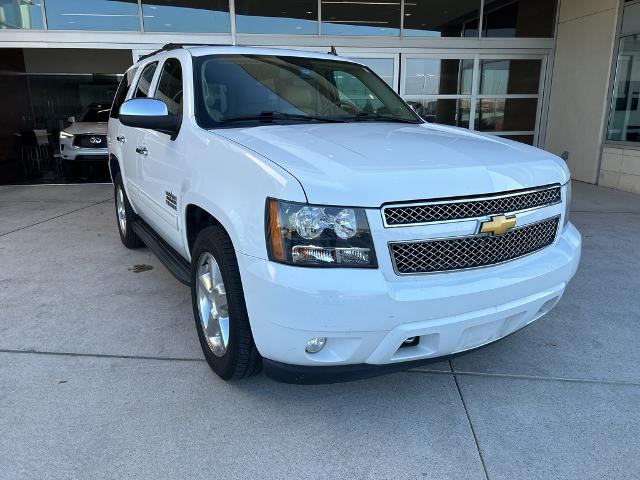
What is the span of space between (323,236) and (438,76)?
950 cm

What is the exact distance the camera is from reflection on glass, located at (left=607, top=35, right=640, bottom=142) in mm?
8719

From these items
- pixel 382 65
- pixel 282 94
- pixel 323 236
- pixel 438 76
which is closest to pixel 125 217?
pixel 282 94

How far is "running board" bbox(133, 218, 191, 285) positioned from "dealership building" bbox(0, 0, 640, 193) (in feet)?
21.6

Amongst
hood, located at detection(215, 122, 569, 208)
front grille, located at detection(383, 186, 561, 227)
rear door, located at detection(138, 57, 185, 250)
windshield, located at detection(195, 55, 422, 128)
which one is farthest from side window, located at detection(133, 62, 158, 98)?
front grille, located at detection(383, 186, 561, 227)

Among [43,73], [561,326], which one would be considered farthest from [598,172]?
[43,73]

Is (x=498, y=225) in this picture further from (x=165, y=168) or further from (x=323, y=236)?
(x=165, y=168)

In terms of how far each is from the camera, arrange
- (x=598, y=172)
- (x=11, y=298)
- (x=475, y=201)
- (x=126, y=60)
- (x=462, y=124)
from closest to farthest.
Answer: (x=475, y=201)
(x=11, y=298)
(x=598, y=172)
(x=462, y=124)
(x=126, y=60)

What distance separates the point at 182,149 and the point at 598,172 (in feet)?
29.8

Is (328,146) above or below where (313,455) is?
above

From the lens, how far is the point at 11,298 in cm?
411

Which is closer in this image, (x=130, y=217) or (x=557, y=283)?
(x=557, y=283)

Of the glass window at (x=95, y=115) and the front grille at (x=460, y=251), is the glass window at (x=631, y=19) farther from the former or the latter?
the glass window at (x=95, y=115)

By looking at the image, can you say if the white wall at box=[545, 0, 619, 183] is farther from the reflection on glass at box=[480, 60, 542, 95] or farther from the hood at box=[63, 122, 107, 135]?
the hood at box=[63, 122, 107, 135]

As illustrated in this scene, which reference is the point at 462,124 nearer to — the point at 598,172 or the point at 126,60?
the point at 598,172
